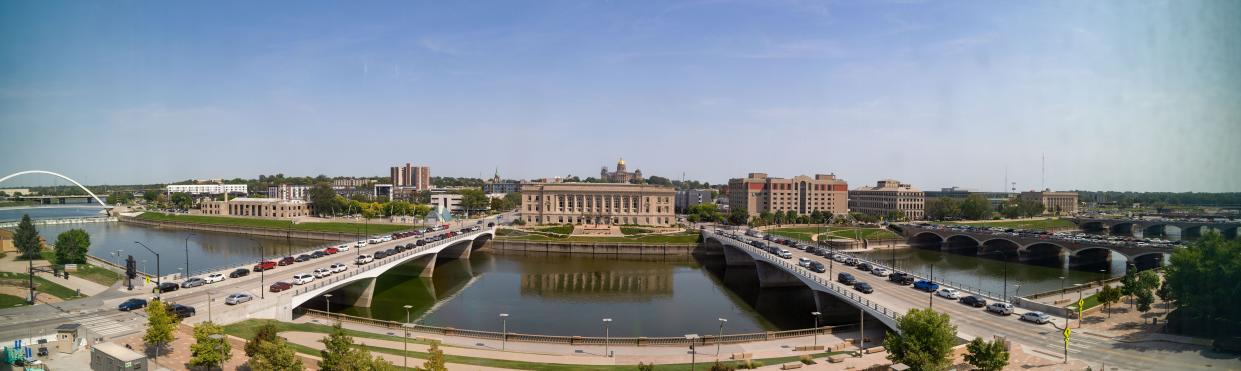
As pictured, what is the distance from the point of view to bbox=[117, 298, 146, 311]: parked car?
23734 mm

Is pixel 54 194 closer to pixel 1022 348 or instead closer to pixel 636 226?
pixel 636 226

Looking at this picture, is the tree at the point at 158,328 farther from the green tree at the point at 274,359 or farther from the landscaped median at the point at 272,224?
the landscaped median at the point at 272,224

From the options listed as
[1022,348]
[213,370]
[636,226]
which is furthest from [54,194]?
[1022,348]

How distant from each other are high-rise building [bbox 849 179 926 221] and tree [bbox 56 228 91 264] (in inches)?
3539

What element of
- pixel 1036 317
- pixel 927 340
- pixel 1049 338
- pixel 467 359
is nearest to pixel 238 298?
pixel 467 359

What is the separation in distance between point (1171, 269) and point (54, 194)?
118448 millimetres

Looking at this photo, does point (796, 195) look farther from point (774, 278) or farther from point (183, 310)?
point (183, 310)

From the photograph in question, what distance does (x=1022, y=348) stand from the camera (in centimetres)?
1977

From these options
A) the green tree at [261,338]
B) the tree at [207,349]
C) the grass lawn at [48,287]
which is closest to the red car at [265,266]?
the grass lawn at [48,287]

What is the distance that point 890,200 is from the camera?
99.4 metres

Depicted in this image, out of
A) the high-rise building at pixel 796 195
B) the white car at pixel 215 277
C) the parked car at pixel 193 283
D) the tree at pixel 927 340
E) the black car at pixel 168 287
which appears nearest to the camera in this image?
the tree at pixel 927 340

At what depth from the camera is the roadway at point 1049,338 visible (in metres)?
16.4

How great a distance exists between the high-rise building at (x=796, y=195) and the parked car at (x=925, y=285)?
65.7m

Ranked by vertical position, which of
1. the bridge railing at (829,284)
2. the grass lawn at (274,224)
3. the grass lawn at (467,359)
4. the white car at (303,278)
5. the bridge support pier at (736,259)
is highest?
the white car at (303,278)
